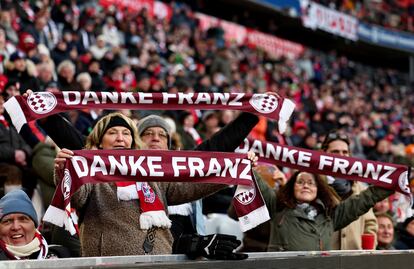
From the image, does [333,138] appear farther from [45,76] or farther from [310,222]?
[45,76]

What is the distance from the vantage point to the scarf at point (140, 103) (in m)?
4.49

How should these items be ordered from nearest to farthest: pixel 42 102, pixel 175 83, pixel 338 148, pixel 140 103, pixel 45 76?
pixel 42 102 < pixel 140 103 < pixel 338 148 < pixel 45 76 < pixel 175 83

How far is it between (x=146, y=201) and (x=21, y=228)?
0.68 meters

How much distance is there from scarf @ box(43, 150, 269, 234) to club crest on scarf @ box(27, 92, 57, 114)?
42 cm

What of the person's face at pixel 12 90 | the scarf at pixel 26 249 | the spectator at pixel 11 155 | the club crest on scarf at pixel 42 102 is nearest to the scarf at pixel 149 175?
the scarf at pixel 26 249

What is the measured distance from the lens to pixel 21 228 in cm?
429

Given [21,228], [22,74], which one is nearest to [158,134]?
[21,228]

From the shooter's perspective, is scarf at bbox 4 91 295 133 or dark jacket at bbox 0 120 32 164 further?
dark jacket at bbox 0 120 32 164

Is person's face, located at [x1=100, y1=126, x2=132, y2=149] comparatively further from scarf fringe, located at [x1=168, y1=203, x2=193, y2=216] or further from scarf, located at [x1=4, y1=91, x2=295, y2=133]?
scarf fringe, located at [x1=168, y1=203, x2=193, y2=216]

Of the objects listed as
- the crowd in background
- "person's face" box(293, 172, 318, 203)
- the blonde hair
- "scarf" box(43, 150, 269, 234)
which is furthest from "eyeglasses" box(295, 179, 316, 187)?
the crowd in background

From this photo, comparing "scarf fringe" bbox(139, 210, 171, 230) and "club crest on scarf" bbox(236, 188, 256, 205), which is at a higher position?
"club crest on scarf" bbox(236, 188, 256, 205)

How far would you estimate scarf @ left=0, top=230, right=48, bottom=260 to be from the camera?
13.2 feet

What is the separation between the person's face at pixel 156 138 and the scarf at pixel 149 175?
32.4 inches

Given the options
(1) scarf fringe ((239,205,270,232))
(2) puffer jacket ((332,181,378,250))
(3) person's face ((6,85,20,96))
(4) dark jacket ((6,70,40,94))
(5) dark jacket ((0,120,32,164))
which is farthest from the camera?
(4) dark jacket ((6,70,40,94))
